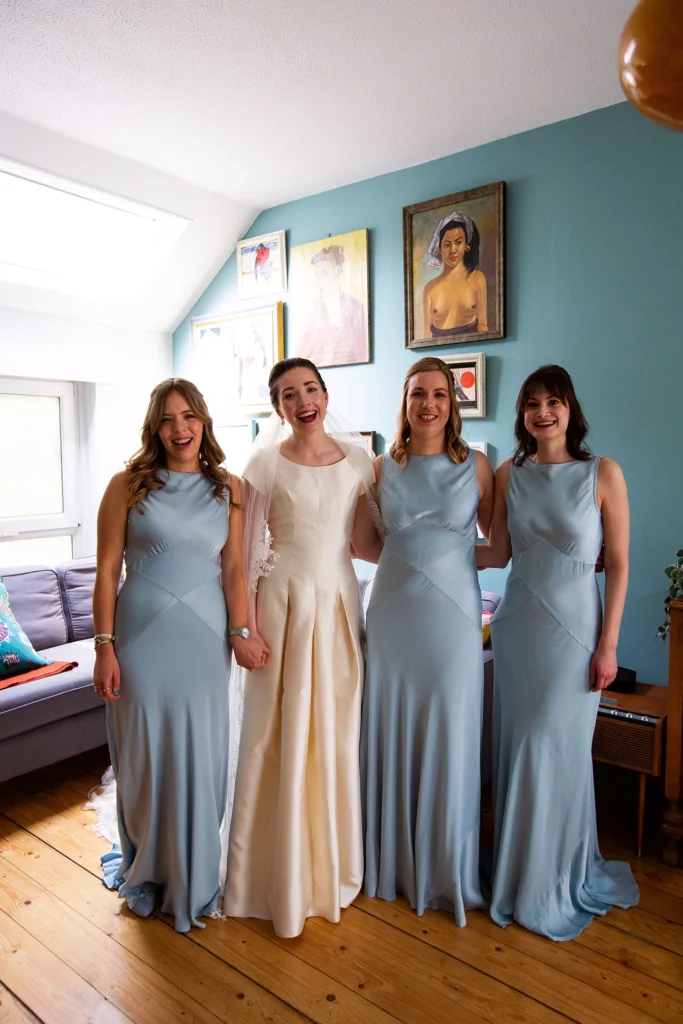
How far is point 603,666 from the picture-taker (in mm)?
2195

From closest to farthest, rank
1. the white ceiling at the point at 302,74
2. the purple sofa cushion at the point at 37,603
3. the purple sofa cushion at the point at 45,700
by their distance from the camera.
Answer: the white ceiling at the point at 302,74
the purple sofa cushion at the point at 45,700
the purple sofa cushion at the point at 37,603

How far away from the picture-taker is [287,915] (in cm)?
219

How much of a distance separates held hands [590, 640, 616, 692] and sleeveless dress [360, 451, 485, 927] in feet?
1.12

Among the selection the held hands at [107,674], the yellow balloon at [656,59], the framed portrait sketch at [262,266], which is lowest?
the held hands at [107,674]

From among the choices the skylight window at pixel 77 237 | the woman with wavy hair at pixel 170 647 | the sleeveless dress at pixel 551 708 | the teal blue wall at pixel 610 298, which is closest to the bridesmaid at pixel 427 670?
the sleeveless dress at pixel 551 708

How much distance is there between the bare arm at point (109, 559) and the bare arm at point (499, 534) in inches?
44.9

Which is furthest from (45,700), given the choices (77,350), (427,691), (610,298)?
(610,298)

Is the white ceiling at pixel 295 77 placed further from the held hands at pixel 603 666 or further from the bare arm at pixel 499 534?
the held hands at pixel 603 666

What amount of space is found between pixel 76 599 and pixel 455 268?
2.61 meters

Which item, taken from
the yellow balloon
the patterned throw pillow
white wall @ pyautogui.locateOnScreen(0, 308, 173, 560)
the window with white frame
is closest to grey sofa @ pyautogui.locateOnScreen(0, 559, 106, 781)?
the patterned throw pillow

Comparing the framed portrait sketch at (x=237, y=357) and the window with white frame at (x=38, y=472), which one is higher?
the framed portrait sketch at (x=237, y=357)

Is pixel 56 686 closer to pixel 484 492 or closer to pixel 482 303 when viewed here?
pixel 484 492

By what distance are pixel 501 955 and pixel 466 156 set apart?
10.9ft

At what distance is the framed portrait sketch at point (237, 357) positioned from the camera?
14.7ft
